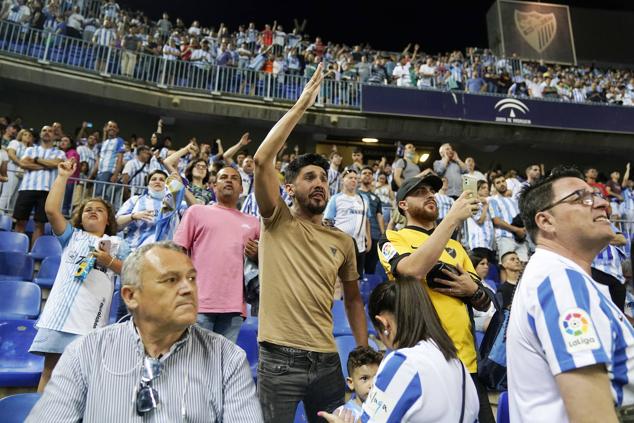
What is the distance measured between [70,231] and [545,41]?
20.6 meters

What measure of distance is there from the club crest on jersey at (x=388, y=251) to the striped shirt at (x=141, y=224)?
2.05m

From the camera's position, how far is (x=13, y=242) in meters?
5.09

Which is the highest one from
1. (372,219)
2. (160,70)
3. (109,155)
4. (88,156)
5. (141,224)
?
(160,70)

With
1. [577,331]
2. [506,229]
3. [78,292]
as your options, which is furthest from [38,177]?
[577,331]

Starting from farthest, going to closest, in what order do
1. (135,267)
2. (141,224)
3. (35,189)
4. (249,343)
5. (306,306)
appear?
(35,189) < (141,224) < (249,343) < (306,306) < (135,267)

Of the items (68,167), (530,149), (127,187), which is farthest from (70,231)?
(530,149)

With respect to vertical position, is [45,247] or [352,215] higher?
[352,215]

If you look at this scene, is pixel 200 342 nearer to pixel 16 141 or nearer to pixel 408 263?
pixel 408 263

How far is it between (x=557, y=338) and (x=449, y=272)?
0.76 metres

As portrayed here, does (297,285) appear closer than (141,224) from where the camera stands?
Yes

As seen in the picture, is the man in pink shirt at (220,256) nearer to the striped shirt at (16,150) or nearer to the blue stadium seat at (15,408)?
the blue stadium seat at (15,408)

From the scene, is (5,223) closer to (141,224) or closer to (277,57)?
(141,224)

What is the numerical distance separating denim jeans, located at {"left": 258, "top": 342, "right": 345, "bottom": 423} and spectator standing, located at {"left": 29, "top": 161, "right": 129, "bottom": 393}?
120cm

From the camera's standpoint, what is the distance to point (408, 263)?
178cm
